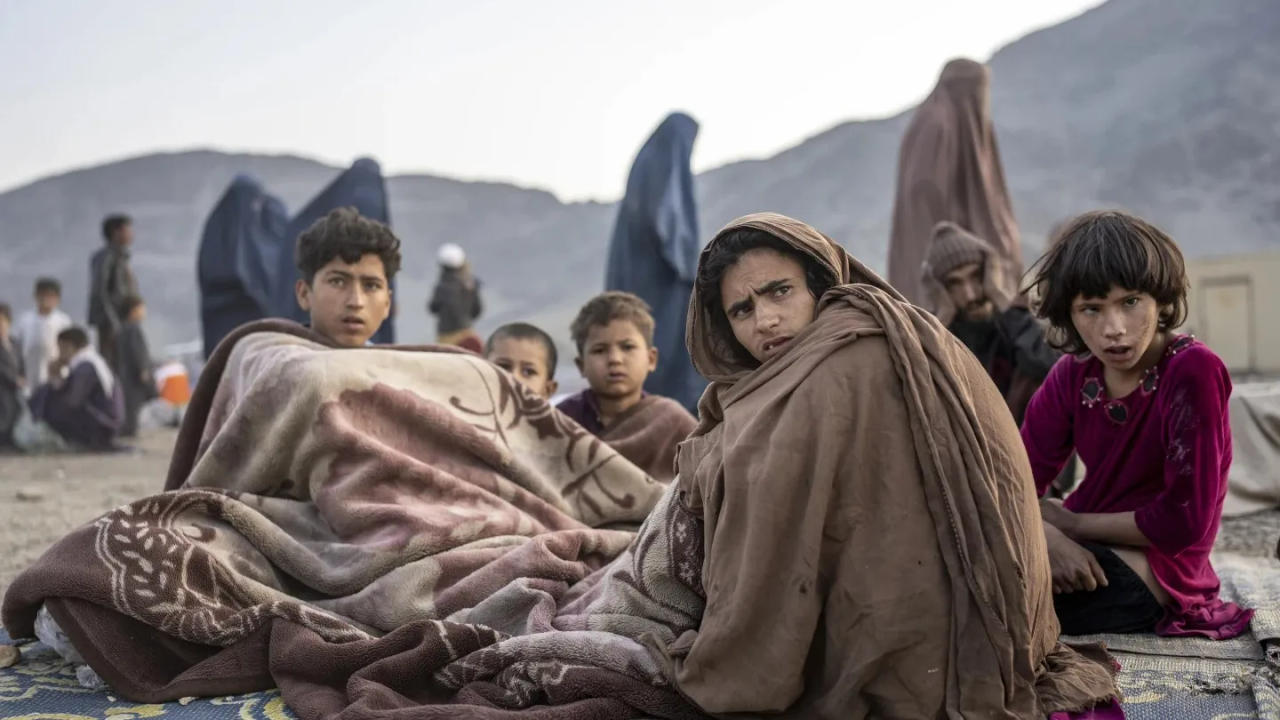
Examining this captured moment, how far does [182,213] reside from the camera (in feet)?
130

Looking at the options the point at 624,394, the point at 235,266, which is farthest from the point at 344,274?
the point at 235,266

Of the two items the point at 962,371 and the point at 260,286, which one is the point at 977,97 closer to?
the point at 962,371

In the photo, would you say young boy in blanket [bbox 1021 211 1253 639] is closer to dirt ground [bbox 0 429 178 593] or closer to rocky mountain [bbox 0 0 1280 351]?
dirt ground [bbox 0 429 178 593]

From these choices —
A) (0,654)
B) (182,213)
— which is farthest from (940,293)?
(182,213)

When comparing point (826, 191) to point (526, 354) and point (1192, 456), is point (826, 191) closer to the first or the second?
point (526, 354)

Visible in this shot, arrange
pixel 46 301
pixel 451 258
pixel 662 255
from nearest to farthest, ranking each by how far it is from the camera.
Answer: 1. pixel 662 255
2. pixel 451 258
3. pixel 46 301

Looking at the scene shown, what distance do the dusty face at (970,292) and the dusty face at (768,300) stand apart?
2596mm

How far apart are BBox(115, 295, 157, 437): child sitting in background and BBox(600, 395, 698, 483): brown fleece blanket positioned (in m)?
9.62

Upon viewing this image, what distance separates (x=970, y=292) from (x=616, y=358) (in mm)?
1774

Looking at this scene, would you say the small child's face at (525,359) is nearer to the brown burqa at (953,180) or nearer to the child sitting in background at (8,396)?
the brown burqa at (953,180)

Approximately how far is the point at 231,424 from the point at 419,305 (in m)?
31.1

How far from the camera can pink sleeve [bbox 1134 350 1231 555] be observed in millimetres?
2637

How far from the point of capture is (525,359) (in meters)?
4.56

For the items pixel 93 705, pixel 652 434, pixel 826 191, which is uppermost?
pixel 826 191
